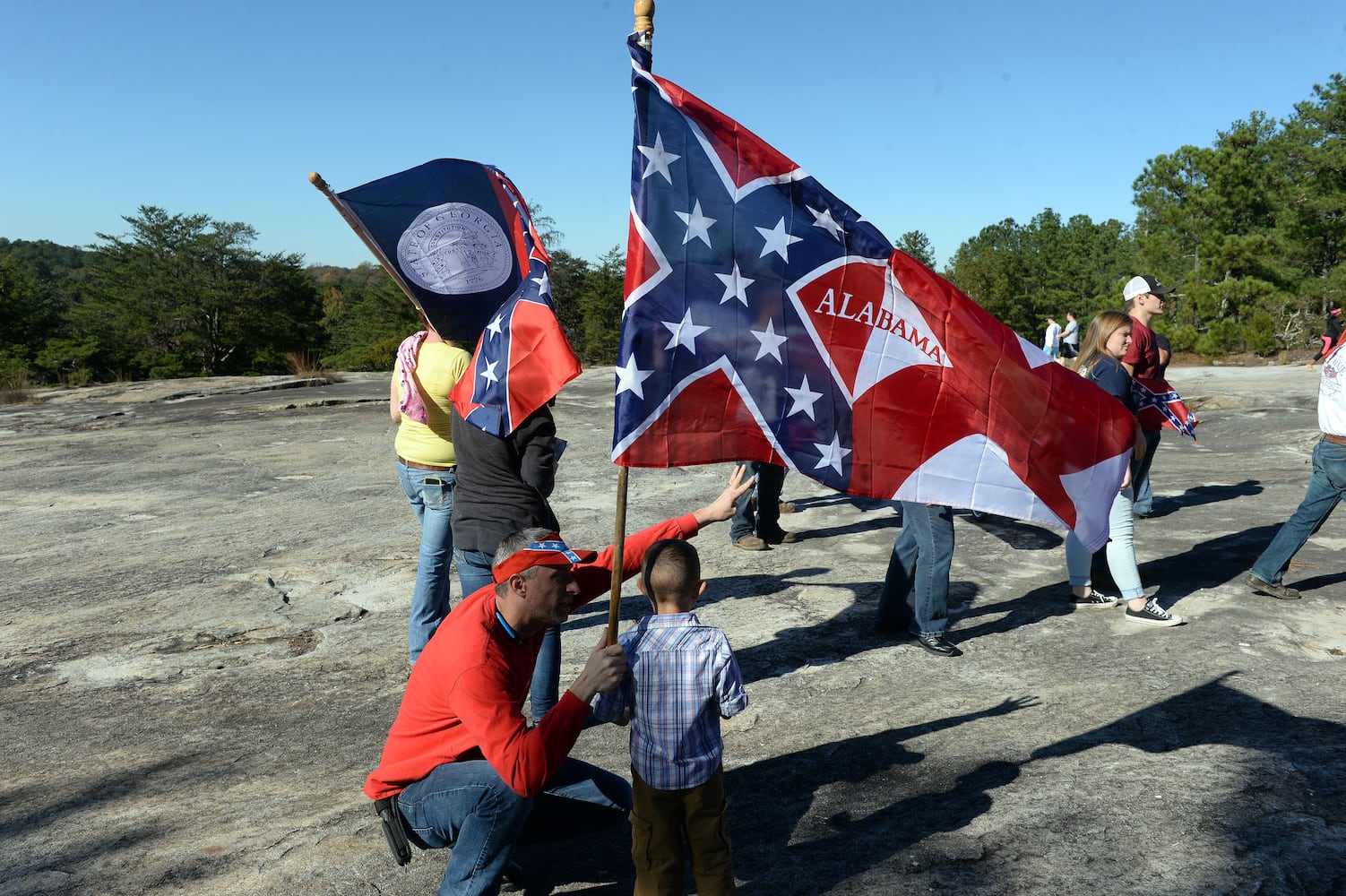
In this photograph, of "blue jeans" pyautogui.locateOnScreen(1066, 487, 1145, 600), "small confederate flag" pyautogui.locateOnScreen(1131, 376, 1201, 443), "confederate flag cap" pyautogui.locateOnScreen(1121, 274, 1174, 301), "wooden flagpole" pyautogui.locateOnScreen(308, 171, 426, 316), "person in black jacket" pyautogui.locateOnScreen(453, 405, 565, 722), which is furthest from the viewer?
"confederate flag cap" pyautogui.locateOnScreen(1121, 274, 1174, 301)

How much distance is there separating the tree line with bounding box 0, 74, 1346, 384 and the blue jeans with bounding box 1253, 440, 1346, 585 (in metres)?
18.1

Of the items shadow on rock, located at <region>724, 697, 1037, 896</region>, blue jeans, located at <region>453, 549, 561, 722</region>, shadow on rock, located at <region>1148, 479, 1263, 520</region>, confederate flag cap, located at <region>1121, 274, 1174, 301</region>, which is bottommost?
shadow on rock, located at <region>724, 697, 1037, 896</region>

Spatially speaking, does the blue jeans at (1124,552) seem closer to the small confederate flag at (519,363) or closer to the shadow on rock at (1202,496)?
the shadow on rock at (1202,496)

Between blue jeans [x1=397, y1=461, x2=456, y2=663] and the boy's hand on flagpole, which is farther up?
the boy's hand on flagpole

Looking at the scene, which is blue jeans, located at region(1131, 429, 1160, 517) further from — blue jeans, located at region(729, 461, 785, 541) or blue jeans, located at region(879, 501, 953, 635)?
blue jeans, located at region(729, 461, 785, 541)

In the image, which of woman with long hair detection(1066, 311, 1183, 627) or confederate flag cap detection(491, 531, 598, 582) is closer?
confederate flag cap detection(491, 531, 598, 582)

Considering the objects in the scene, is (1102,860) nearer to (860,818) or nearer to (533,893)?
(860,818)

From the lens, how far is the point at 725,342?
3.04 metres

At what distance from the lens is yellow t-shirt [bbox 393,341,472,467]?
174 inches

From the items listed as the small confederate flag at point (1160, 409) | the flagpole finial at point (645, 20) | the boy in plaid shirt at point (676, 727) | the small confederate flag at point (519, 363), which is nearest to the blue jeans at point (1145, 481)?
the small confederate flag at point (1160, 409)

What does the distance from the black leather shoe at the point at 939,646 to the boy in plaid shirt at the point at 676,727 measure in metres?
→ 2.71

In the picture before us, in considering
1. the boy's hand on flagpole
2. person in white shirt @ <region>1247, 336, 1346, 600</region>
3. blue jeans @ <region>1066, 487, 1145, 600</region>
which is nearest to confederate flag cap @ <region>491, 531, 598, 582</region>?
the boy's hand on flagpole

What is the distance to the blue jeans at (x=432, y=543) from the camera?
4617 millimetres

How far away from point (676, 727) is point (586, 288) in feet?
166
